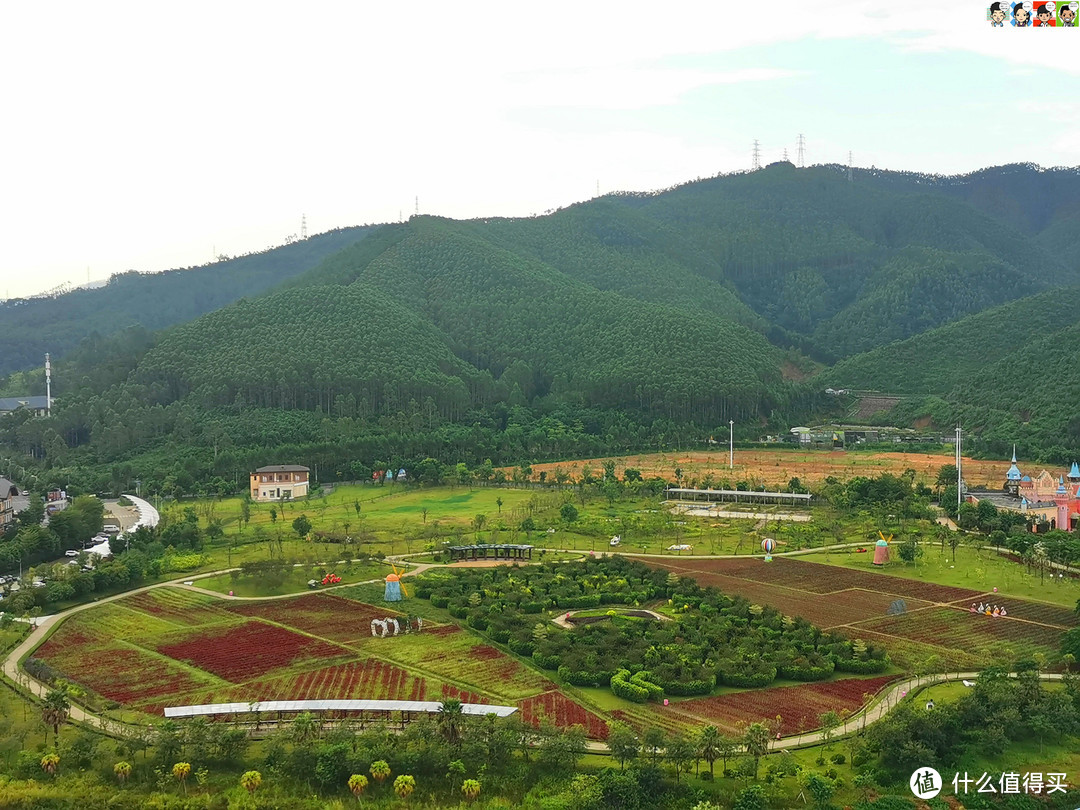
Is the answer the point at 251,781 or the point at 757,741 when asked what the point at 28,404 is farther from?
the point at 757,741

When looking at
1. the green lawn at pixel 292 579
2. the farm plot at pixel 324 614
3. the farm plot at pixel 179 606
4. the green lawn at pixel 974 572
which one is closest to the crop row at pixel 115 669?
the farm plot at pixel 179 606

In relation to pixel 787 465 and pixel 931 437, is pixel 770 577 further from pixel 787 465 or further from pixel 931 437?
pixel 931 437

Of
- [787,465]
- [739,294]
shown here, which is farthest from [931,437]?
[739,294]

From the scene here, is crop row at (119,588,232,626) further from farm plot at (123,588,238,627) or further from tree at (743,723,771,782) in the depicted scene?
tree at (743,723,771,782)

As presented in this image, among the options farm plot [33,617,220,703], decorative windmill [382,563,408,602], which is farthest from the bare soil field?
farm plot [33,617,220,703]

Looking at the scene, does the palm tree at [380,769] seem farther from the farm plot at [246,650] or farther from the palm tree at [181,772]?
the farm plot at [246,650]
